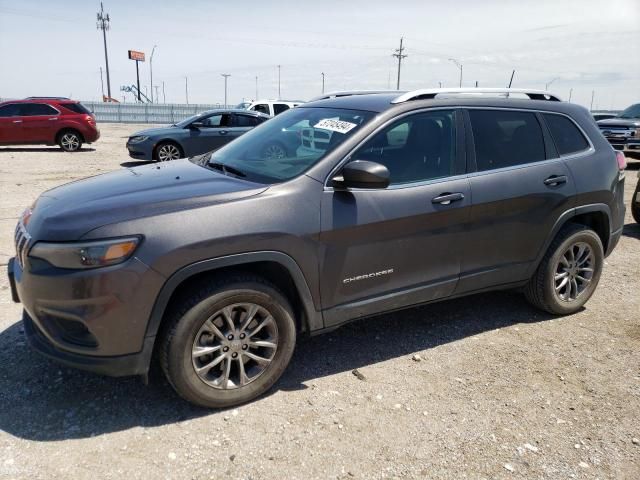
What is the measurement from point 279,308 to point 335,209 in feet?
2.19

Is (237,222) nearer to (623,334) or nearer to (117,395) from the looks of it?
(117,395)

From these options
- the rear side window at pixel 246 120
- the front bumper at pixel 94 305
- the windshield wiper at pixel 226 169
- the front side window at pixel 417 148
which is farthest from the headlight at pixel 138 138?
the front bumper at pixel 94 305

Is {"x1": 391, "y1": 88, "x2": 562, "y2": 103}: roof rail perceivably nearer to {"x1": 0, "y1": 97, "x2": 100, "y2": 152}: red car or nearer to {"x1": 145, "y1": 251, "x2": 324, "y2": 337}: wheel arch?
{"x1": 145, "y1": 251, "x2": 324, "y2": 337}: wheel arch

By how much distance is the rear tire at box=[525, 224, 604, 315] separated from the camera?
4.20m

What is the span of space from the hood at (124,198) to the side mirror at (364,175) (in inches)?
19.5

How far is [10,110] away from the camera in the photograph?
1587cm

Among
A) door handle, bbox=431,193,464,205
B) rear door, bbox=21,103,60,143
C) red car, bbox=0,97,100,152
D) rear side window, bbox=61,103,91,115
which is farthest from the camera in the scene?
rear side window, bbox=61,103,91,115

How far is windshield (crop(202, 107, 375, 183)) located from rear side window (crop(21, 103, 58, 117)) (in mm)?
14503

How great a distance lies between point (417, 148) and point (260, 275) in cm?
138

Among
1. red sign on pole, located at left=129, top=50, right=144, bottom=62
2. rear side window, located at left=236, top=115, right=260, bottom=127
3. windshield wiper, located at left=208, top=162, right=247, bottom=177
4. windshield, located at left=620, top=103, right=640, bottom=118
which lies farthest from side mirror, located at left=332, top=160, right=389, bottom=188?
red sign on pole, located at left=129, top=50, right=144, bottom=62

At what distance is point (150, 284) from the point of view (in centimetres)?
265

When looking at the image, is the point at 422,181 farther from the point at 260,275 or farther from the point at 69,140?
the point at 69,140

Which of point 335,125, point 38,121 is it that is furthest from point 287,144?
point 38,121

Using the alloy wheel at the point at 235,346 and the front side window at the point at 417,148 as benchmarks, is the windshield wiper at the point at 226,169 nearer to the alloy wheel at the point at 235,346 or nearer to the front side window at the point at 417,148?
the front side window at the point at 417,148
